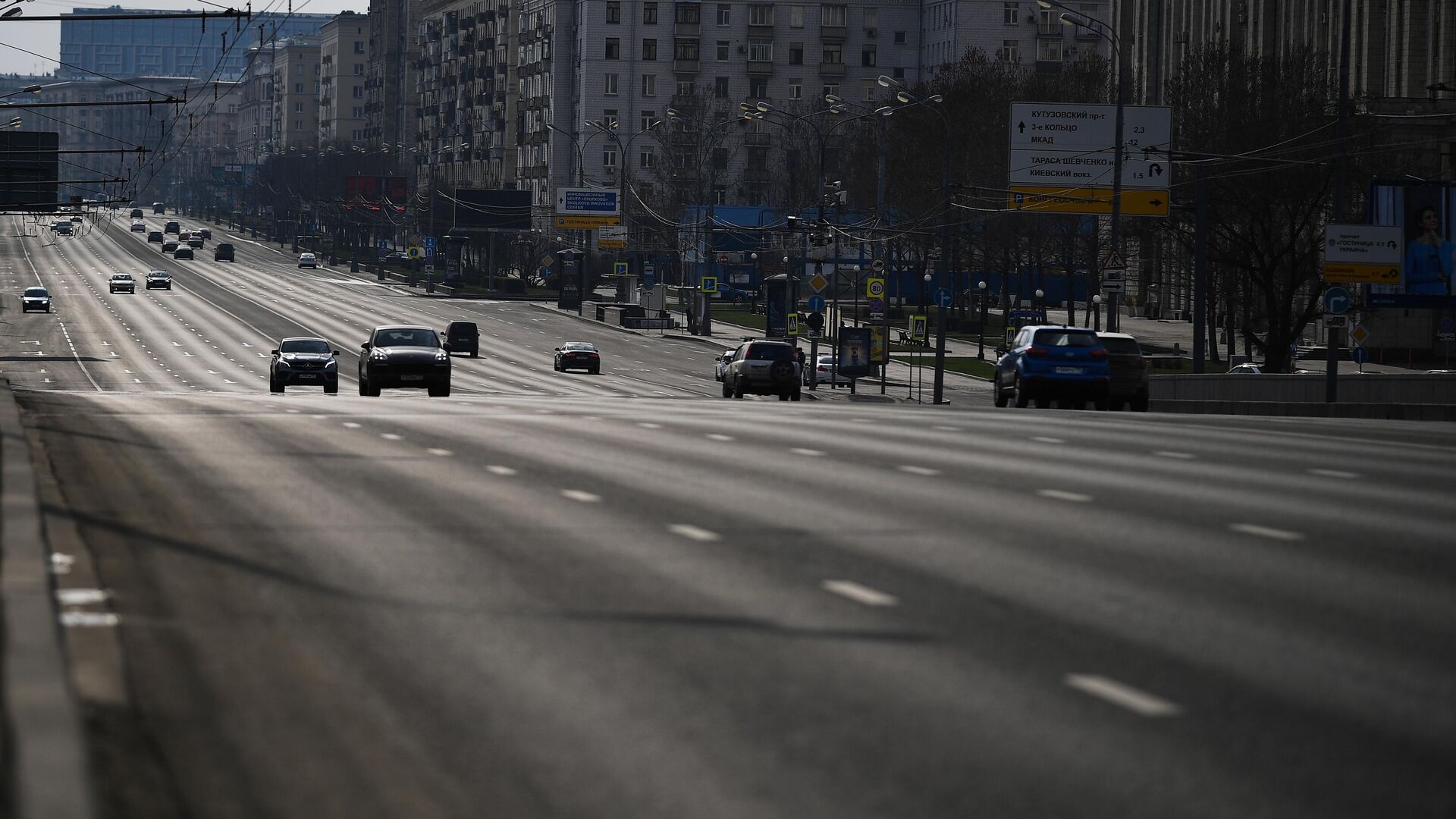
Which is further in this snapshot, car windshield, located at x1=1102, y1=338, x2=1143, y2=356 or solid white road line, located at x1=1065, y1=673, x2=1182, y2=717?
car windshield, located at x1=1102, y1=338, x2=1143, y2=356

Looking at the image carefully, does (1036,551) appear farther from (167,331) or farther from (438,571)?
(167,331)

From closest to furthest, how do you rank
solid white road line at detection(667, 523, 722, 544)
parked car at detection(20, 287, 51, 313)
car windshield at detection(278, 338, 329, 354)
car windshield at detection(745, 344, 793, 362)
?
solid white road line at detection(667, 523, 722, 544), car windshield at detection(745, 344, 793, 362), car windshield at detection(278, 338, 329, 354), parked car at detection(20, 287, 51, 313)

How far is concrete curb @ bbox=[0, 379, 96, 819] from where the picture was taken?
531 cm

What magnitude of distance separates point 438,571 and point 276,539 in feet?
4.85

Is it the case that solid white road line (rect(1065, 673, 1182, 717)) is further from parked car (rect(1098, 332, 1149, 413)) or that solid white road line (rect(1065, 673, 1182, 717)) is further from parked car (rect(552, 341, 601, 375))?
parked car (rect(552, 341, 601, 375))

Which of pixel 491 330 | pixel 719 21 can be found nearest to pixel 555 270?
pixel 719 21

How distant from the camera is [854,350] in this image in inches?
2486

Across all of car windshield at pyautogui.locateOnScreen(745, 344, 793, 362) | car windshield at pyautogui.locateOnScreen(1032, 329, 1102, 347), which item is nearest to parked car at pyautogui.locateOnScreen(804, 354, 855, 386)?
car windshield at pyautogui.locateOnScreen(745, 344, 793, 362)

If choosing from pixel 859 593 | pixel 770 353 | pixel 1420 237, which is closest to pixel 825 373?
pixel 1420 237

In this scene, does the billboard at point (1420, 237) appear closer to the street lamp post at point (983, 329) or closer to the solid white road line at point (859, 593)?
the street lamp post at point (983, 329)

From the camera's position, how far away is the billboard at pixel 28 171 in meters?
73.0

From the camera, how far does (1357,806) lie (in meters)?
6.22

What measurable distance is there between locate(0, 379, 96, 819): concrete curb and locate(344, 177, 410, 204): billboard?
159 meters

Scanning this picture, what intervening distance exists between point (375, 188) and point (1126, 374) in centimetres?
14160
